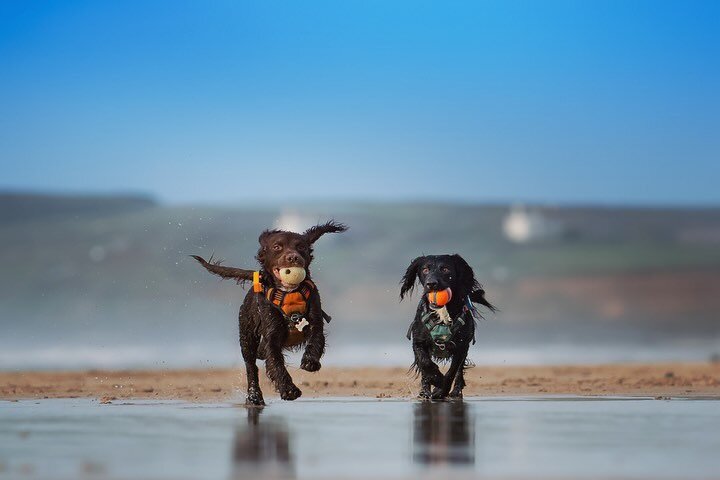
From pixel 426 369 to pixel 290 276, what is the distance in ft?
6.76

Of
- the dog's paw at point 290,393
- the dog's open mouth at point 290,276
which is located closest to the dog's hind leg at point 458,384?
the dog's open mouth at point 290,276

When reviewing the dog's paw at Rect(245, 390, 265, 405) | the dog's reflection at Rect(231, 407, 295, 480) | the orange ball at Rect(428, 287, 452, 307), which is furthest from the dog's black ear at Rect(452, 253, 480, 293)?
the dog's reflection at Rect(231, 407, 295, 480)

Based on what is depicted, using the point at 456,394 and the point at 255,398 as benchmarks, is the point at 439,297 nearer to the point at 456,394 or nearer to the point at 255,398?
the point at 456,394

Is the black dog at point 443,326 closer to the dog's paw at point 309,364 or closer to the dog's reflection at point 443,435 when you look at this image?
the dog's reflection at point 443,435

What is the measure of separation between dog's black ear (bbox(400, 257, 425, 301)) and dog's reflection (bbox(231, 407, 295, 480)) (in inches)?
173

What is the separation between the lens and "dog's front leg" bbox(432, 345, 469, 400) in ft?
47.2

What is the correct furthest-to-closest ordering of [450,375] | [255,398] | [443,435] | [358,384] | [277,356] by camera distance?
1. [358,384]
2. [450,375]
3. [255,398]
4. [277,356]
5. [443,435]

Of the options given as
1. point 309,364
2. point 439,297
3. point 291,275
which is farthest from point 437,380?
point 291,275

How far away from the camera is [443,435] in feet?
32.0

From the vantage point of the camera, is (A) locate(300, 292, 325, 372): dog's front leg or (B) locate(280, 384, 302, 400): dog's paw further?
(A) locate(300, 292, 325, 372): dog's front leg

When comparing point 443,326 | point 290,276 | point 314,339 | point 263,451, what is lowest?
point 263,451

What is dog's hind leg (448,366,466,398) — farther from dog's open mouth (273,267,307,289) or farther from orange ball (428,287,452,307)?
dog's open mouth (273,267,307,289)

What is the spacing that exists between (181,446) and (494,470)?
244cm

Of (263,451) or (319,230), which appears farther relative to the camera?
(319,230)
